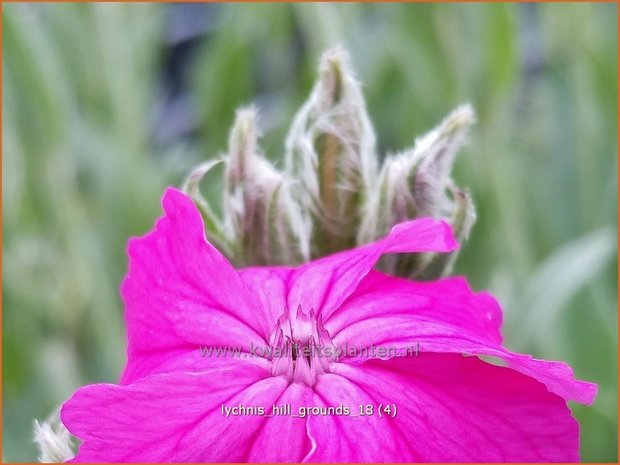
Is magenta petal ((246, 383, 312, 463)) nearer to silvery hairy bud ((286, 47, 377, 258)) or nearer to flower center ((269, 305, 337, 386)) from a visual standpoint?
flower center ((269, 305, 337, 386))

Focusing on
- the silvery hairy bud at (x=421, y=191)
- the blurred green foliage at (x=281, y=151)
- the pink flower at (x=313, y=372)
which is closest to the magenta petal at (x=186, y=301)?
the pink flower at (x=313, y=372)

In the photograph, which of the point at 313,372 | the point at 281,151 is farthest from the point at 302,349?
the point at 281,151

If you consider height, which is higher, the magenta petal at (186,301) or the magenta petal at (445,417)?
the magenta petal at (186,301)

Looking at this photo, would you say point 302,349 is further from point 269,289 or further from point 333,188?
point 333,188

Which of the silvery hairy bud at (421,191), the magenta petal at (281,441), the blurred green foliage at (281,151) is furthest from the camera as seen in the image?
the blurred green foliage at (281,151)

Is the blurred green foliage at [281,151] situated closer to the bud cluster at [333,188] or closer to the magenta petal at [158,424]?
the bud cluster at [333,188]

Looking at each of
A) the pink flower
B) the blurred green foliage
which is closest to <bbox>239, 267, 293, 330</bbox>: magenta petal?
the pink flower
